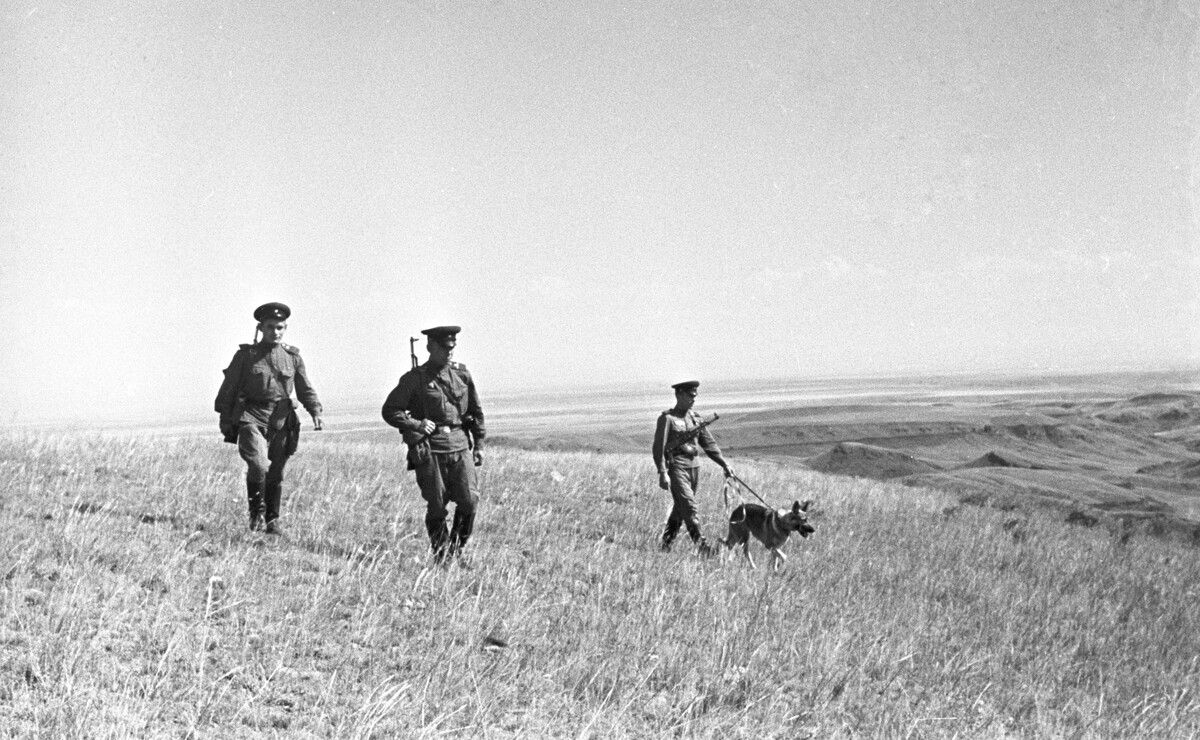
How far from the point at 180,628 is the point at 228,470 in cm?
862

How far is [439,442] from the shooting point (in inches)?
319

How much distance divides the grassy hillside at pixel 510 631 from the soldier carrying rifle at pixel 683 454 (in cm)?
49

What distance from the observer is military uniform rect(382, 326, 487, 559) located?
8.05 m

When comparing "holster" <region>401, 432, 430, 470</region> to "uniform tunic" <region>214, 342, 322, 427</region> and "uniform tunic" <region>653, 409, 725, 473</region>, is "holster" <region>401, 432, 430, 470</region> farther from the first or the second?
"uniform tunic" <region>653, 409, 725, 473</region>

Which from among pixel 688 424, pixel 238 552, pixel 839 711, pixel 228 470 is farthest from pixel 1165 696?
pixel 228 470

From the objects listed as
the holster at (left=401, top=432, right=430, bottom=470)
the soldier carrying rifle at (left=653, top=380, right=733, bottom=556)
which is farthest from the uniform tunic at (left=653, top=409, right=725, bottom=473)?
the holster at (left=401, top=432, right=430, bottom=470)

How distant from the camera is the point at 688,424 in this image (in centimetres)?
1071

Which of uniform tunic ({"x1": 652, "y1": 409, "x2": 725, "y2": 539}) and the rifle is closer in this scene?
uniform tunic ({"x1": 652, "y1": 409, "x2": 725, "y2": 539})

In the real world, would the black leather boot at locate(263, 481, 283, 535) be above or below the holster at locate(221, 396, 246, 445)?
below

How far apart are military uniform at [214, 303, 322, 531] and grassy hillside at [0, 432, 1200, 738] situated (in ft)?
1.74

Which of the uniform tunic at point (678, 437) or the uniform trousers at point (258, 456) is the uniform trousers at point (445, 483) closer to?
the uniform trousers at point (258, 456)

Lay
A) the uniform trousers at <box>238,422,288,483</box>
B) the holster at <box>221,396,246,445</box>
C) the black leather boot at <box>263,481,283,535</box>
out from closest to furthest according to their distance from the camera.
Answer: the uniform trousers at <box>238,422,288,483</box>, the black leather boot at <box>263,481,283,535</box>, the holster at <box>221,396,246,445</box>

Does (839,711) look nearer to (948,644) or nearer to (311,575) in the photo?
(948,644)

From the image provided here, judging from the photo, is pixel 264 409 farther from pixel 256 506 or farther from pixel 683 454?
pixel 683 454
